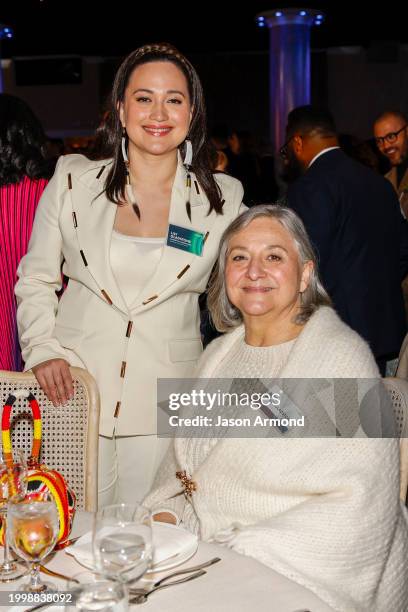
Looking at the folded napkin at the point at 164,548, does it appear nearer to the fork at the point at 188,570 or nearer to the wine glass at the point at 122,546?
the fork at the point at 188,570

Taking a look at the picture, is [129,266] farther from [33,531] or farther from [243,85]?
[243,85]

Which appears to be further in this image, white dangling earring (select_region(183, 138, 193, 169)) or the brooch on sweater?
white dangling earring (select_region(183, 138, 193, 169))

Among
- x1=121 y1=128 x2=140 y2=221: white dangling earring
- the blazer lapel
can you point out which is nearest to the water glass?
the blazer lapel

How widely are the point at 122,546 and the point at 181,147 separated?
161cm

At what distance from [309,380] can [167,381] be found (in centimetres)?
58

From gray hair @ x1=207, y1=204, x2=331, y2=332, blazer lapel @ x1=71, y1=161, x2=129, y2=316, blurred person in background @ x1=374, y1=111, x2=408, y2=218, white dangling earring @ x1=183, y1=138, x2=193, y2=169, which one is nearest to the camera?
gray hair @ x1=207, y1=204, x2=331, y2=332

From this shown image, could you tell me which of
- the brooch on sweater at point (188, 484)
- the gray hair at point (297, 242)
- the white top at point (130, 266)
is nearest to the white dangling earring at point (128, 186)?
the white top at point (130, 266)

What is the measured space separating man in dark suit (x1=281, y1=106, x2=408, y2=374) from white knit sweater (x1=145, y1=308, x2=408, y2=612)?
63.5 inches

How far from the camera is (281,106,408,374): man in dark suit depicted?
3.78 meters

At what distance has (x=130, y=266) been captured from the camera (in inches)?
96.9

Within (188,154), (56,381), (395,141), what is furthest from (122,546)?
(395,141)

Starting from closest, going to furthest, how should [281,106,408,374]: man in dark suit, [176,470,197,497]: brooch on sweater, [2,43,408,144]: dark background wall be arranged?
[176,470,197,497]: brooch on sweater < [281,106,408,374]: man in dark suit < [2,43,408,144]: dark background wall

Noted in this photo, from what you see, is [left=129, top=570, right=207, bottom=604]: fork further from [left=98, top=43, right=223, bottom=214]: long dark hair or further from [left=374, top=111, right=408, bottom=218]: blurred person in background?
[left=374, top=111, right=408, bottom=218]: blurred person in background

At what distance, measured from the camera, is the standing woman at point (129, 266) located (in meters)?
2.46
